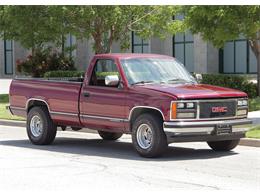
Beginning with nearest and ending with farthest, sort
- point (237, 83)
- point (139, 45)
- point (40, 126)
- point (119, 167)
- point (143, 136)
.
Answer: point (119, 167), point (143, 136), point (40, 126), point (237, 83), point (139, 45)

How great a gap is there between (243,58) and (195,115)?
31911mm

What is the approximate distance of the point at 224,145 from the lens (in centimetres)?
1260

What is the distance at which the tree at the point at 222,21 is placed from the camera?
2117cm

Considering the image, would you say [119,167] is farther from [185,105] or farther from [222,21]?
[222,21]

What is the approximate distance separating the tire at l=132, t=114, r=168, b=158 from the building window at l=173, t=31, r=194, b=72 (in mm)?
33827

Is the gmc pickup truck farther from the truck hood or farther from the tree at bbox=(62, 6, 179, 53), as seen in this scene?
the tree at bbox=(62, 6, 179, 53)

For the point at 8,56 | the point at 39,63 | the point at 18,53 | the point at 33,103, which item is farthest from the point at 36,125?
the point at 8,56

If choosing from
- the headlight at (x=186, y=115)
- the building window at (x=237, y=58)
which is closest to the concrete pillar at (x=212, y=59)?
the building window at (x=237, y=58)

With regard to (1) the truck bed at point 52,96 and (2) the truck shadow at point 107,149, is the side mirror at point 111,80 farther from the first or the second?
(2) the truck shadow at point 107,149

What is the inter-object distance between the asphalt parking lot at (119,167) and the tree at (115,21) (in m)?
13.1

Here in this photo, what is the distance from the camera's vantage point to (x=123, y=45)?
31.7 m

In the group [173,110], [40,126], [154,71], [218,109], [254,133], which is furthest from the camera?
[254,133]

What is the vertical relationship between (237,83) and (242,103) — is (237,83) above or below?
below

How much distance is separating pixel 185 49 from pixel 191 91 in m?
34.8
